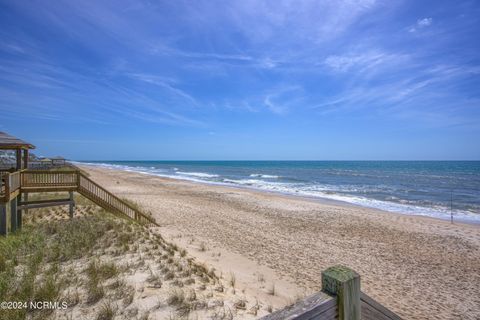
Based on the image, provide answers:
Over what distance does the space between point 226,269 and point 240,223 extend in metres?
6.81

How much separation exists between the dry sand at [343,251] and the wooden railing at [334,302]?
17.2 feet

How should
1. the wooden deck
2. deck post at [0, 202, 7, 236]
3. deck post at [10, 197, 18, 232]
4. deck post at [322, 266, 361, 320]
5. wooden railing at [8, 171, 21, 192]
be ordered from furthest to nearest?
the wooden deck, deck post at [10, 197, 18, 232], wooden railing at [8, 171, 21, 192], deck post at [0, 202, 7, 236], deck post at [322, 266, 361, 320]

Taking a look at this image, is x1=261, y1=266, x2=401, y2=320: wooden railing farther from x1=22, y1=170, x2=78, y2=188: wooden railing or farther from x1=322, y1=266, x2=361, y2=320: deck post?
x1=22, y1=170, x2=78, y2=188: wooden railing

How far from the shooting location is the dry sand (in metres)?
7.39

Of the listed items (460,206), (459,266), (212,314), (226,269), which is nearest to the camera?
(212,314)

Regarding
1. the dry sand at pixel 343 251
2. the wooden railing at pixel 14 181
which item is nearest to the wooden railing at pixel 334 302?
the dry sand at pixel 343 251

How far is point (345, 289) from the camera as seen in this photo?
5.14ft

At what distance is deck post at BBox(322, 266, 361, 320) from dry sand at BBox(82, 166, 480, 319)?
5226 millimetres

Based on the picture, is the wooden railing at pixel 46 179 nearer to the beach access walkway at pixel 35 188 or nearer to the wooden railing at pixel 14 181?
the beach access walkway at pixel 35 188

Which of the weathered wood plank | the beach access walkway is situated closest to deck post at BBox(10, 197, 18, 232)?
the beach access walkway

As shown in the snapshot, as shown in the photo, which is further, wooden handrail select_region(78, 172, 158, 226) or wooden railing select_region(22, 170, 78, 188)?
wooden handrail select_region(78, 172, 158, 226)

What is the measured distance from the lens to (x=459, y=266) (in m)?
9.80

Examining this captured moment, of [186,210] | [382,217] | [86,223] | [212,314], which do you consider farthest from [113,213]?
[382,217]

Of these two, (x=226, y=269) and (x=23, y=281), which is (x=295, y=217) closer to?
(x=226, y=269)
